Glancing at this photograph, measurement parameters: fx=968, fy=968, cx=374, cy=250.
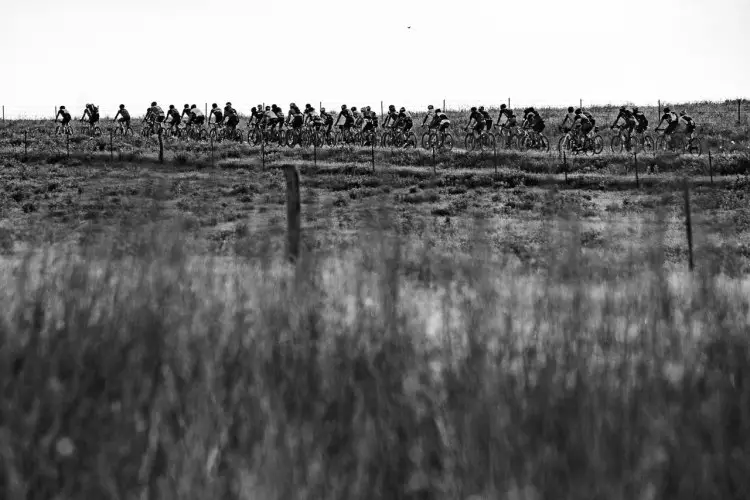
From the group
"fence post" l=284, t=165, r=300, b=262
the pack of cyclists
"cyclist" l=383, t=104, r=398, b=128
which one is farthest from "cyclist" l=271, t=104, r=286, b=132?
"fence post" l=284, t=165, r=300, b=262

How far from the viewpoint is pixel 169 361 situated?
577 centimetres

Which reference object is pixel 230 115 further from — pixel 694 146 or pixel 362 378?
pixel 362 378

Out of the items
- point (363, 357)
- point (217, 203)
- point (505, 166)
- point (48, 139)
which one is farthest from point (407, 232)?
point (48, 139)

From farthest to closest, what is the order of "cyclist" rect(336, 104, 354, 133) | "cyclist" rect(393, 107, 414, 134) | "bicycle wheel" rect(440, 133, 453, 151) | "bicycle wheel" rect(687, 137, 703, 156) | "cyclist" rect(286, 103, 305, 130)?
"cyclist" rect(393, 107, 414, 134) → "cyclist" rect(286, 103, 305, 130) → "cyclist" rect(336, 104, 354, 133) → "bicycle wheel" rect(440, 133, 453, 151) → "bicycle wheel" rect(687, 137, 703, 156)

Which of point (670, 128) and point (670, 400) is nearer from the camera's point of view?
point (670, 400)

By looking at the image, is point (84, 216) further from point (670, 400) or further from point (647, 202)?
point (670, 400)

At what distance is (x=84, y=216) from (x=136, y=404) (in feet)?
81.2

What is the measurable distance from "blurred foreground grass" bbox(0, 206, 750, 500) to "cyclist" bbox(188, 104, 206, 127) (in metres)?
Result: 42.0

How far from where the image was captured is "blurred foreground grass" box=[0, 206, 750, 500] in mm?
4516

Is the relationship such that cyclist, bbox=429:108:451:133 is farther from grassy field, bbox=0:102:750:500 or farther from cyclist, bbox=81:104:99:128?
grassy field, bbox=0:102:750:500

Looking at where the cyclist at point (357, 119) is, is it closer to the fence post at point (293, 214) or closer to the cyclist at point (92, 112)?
the cyclist at point (92, 112)

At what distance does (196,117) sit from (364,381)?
146 feet

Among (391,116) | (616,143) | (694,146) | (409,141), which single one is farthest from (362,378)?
(391,116)

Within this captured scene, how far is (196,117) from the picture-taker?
159 ft
